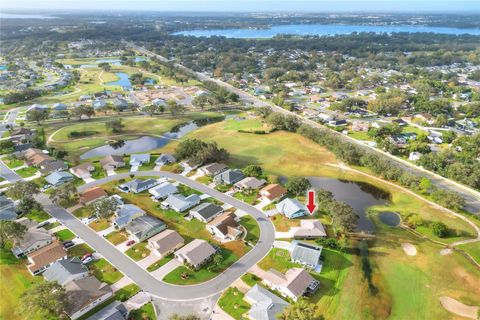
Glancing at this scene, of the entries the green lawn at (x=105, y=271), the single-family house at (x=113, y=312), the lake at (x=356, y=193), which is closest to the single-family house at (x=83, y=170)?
the green lawn at (x=105, y=271)

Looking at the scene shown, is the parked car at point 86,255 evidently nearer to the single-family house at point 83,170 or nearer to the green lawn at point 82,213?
the green lawn at point 82,213

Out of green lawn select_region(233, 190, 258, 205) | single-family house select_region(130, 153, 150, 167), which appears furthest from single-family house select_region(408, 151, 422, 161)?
single-family house select_region(130, 153, 150, 167)

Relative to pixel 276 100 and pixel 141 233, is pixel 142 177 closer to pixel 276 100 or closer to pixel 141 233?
pixel 141 233

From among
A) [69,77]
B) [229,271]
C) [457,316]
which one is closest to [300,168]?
[229,271]

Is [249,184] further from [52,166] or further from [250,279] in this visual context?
[52,166]

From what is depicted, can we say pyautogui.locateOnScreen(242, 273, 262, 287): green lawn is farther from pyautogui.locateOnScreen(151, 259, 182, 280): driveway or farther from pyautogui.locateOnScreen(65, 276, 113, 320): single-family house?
pyautogui.locateOnScreen(65, 276, 113, 320): single-family house

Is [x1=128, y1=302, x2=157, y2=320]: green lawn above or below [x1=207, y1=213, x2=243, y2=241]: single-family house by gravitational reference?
below
